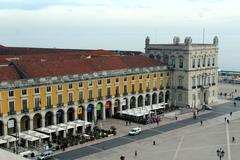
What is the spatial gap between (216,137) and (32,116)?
93.8 feet

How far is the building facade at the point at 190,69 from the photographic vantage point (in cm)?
8788

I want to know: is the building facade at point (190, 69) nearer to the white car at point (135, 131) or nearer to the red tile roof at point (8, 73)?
the white car at point (135, 131)

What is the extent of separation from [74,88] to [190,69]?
93.8 feet

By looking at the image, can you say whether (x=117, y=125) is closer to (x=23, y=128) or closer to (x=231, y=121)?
(x=23, y=128)

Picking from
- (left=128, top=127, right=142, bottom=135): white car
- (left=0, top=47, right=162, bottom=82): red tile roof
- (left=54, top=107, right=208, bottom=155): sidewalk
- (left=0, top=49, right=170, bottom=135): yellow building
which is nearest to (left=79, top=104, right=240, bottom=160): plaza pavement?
(left=128, top=127, right=142, bottom=135): white car

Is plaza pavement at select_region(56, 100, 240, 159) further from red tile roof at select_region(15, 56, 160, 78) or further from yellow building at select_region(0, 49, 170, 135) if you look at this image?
red tile roof at select_region(15, 56, 160, 78)

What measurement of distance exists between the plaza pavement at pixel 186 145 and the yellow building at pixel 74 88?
1375 centimetres

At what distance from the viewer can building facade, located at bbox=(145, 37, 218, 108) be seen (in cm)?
8788

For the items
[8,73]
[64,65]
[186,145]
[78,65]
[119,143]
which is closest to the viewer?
[186,145]

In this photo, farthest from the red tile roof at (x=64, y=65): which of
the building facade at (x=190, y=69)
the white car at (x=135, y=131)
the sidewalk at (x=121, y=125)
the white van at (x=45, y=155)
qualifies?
the white van at (x=45, y=155)

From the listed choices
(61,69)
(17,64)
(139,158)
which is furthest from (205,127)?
(17,64)

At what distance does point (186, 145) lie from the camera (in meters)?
59.6

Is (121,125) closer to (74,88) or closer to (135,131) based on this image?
(135,131)

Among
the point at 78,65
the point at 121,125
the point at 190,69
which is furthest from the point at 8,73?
the point at 190,69
